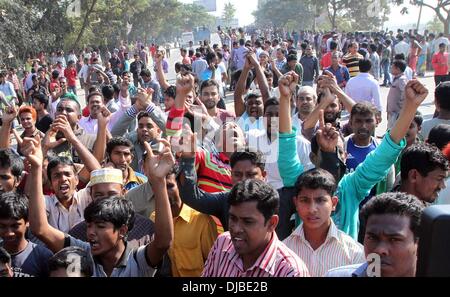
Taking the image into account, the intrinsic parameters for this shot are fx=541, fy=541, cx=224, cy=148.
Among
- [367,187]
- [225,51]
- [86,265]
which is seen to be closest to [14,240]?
[86,265]

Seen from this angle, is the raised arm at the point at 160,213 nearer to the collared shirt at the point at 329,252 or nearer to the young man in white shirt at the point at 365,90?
the collared shirt at the point at 329,252

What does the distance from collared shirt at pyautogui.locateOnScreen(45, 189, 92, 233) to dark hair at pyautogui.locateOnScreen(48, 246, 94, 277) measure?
87 cm

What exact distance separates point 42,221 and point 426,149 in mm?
2121

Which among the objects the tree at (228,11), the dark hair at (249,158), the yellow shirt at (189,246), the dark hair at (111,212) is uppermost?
the tree at (228,11)

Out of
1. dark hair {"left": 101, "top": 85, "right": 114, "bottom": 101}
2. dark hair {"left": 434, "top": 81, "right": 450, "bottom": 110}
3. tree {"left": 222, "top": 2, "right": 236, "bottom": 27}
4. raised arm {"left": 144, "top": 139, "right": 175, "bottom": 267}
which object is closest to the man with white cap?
raised arm {"left": 144, "top": 139, "right": 175, "bottom": 267}

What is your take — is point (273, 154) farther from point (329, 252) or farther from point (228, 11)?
point (228, 11)

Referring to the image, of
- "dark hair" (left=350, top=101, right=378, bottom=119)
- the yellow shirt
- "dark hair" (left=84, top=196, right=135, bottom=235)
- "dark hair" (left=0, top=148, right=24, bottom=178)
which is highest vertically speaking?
"dark hair" (left=350, top=101, right=378, bottom=119)

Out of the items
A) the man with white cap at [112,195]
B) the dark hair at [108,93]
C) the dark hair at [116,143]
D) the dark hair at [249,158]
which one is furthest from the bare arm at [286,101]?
the dark hair at [108,93]

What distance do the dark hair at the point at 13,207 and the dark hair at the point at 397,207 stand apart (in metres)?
1.79

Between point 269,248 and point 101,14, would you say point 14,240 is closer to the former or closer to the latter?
point 269,248

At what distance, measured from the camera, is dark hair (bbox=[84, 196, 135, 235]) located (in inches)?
106

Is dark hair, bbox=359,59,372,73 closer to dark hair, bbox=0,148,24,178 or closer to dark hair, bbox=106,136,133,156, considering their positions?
dark hair, bbox=106,136,133,156

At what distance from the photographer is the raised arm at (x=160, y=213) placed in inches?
103

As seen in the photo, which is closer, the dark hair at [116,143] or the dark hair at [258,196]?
the dark hair at [258,196]
